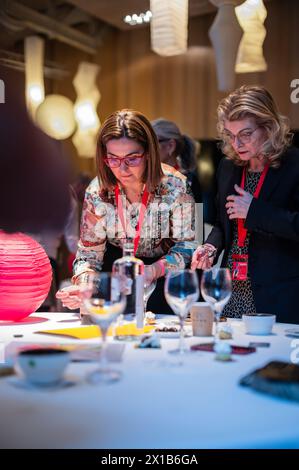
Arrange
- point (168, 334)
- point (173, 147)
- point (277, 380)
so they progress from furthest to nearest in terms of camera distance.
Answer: point (173, 147)
point (168, 334)
point (277, 380)

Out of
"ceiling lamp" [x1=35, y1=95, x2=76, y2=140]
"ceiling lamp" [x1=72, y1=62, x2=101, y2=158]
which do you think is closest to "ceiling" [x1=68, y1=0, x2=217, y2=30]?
"ceiling lamp" [x1=72, y1=62, x2=101, y2=158]

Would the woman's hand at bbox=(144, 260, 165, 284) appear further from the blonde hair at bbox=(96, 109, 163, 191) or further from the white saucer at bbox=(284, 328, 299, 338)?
the white saucer at bbox=(284, 328, 299, 338)

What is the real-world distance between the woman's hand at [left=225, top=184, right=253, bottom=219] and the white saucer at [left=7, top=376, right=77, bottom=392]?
125cm

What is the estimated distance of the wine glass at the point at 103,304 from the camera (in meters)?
1.31

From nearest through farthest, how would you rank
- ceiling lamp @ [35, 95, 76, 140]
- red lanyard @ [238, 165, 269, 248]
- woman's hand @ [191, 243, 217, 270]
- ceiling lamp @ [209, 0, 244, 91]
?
woman's hand @ [191, 243, 217, 270] < red lanyard @ [238, 165, 269, 248] < ceiling lamp @ [209, 0, 244, 91] < ceiling lamp @ [35, 95, 76, 140]

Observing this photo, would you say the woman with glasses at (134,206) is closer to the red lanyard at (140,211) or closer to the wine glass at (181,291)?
the red lanyard at (140,211)

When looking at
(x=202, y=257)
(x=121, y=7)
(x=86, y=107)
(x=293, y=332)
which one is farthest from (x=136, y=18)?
(x=293, y=332)

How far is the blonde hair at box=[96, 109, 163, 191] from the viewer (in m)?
2.31

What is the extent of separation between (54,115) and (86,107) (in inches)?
42.4

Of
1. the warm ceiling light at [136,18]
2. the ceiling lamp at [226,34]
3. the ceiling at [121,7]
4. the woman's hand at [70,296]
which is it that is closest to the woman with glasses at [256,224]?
the woman's hand at [70,296]

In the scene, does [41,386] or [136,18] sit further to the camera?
[136,18]

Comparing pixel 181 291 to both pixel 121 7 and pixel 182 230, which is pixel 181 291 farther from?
pixel 121 7

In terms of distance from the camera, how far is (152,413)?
107cm

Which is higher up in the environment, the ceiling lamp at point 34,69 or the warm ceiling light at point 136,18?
the warm ceiling light at point 136,18
